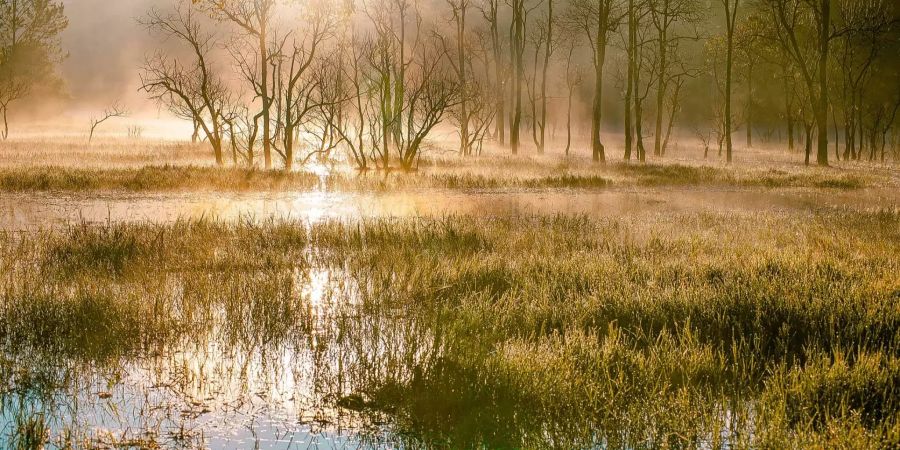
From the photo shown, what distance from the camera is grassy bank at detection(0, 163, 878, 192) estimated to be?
1800 cm

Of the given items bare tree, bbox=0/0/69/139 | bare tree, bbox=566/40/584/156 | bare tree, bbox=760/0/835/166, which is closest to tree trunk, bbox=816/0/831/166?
bare tree, bbox=760/0/835/166

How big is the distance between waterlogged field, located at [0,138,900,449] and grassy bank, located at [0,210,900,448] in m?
0.02

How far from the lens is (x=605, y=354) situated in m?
4.88

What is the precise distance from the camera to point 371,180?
2002cm

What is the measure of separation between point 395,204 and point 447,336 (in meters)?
10.1

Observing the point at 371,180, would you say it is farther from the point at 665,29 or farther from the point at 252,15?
the point at 665,29

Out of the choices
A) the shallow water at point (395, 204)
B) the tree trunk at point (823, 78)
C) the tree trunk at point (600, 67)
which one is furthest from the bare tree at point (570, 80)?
the shallow water at point (395, 204)

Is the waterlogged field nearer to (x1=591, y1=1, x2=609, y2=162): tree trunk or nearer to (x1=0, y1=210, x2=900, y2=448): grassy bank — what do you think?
(x1=0, y1=210, x2=900, y2=448): grassy bank

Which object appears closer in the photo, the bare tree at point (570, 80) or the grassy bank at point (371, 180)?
the grassy bank at point (371, 180)

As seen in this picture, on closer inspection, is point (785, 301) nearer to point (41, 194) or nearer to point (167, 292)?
point (167, 292)

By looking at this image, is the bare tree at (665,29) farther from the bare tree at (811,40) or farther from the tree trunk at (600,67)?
the bare tree at (811,40)

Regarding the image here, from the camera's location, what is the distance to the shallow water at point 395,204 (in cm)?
1289

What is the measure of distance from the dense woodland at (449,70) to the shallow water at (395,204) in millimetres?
6195

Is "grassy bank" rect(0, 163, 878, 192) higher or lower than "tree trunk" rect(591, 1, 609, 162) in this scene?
lower
